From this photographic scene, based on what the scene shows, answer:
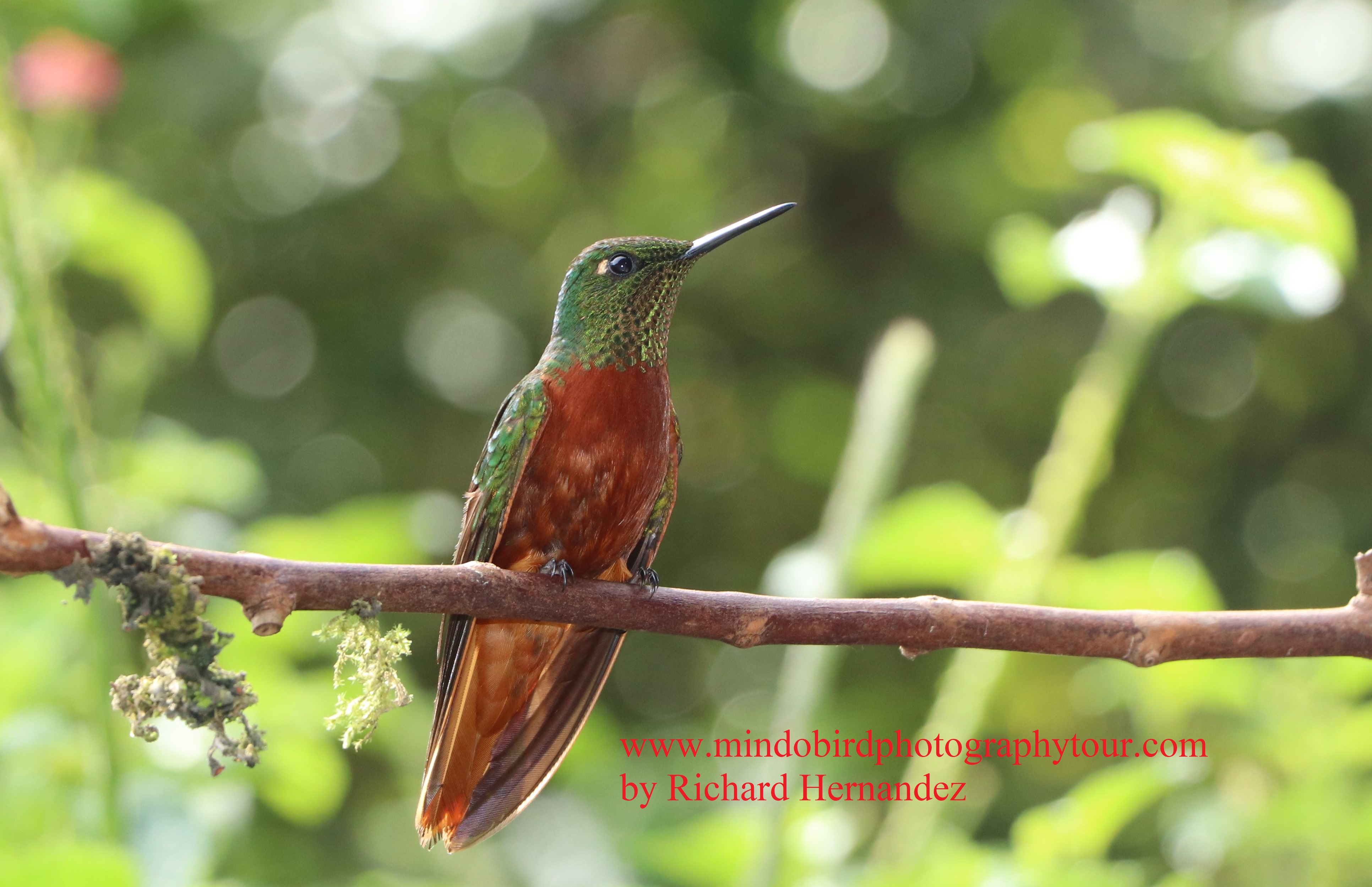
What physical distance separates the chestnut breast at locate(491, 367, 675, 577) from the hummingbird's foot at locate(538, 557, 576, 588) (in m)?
0.03

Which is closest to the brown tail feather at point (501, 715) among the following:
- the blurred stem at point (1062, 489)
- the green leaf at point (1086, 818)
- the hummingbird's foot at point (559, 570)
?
the hummingbird's foot at point (559, 570)

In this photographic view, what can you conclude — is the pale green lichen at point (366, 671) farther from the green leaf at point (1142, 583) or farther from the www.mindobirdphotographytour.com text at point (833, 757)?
the green leaf at point (1142, 583)

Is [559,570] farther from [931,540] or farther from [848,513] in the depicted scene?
[931,540]

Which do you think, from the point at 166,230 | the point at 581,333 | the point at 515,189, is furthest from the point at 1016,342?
the point at 166,230

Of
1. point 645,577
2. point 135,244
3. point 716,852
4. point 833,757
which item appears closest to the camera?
point 716,852

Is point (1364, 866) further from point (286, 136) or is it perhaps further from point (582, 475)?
point (286, 136)

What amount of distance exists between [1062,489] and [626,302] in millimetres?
1167

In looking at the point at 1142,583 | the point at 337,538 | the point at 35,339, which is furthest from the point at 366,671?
the point at 1142,583

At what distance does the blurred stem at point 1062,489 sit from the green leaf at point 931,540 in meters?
0.10

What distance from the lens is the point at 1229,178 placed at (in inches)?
111

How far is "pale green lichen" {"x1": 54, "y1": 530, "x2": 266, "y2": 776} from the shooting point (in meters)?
1.62

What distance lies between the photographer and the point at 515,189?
7539 millimetres

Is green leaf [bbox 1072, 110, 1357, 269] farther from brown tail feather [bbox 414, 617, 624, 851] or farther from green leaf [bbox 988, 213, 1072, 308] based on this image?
brown tail feather [bbox 414, 617, 624, 851]

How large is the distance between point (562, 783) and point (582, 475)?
3.28 m
